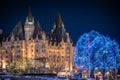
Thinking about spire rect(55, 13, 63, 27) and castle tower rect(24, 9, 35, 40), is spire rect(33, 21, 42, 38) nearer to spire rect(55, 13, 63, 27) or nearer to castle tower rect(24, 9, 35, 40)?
castle tower rect(24, 9, 35, 40)

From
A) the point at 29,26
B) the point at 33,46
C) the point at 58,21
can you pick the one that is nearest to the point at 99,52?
the point at 33,46

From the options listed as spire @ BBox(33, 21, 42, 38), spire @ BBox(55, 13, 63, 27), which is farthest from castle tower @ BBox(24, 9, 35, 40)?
spire @ BBox(55, 13, 63, 27)

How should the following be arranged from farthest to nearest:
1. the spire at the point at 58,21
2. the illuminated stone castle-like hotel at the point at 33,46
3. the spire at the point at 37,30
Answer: the spire at the point at 58,21 < the spire at the point at 37,30 < the illuminated stone castle-like hotel at the point at 33,46

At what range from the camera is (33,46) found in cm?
6247

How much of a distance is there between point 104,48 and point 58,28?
36973 mm

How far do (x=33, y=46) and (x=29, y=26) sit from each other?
2754 millimetres

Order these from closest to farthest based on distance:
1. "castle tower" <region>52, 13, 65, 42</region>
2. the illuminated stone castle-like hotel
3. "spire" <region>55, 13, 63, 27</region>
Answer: the illuminated stone castle-like hotel
"castle tower" <region>52, 13, 65, 42</region>
"spire" <region>55, 13, 63, 27</region>

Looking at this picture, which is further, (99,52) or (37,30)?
(37,30)

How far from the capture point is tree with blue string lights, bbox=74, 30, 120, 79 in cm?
3042

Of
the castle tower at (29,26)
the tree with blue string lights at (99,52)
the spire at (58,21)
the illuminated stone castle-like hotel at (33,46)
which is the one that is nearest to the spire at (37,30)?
the illuminated stone castle-like hotel at (33,46)

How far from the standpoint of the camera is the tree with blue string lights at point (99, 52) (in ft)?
99.8

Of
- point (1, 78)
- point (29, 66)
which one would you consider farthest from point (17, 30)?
point (1, 78)

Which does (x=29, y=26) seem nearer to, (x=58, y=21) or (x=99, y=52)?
(x=58, y=21)

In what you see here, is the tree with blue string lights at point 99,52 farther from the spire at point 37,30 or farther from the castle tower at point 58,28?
the castle tower at point 58,28
